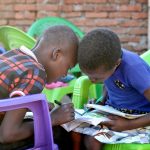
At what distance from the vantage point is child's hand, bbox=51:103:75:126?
180 cm

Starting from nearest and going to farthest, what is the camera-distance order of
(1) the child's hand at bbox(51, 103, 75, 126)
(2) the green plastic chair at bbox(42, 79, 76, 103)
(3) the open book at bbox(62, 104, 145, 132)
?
1. (1) the child's hand at bbox(51, 103, 75, 126)
2. (3) the open book at bbox(62, 104, 145, 132)
3. (2) the green plastic chair at bbox(42, 79, 76, 103)

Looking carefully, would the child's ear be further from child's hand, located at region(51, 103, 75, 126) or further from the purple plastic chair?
the purple plastic chair

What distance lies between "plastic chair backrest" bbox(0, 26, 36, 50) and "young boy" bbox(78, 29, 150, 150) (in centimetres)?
113

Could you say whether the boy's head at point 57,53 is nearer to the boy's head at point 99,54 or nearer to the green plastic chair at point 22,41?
the boy's head at point 99,54

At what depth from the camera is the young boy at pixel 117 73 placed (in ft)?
6.06

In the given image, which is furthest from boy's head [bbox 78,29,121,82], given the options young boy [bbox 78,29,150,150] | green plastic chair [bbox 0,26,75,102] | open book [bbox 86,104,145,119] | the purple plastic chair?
green plastic chair [bbox 0,26,75,102]

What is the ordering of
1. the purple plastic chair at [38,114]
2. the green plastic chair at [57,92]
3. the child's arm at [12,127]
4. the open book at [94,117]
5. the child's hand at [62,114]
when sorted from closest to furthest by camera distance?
the purple plastic chair at [38,114], the child's arm at [12,127], the child's hand at [62,114], the open book at [94,117], the green plastic chair at [57,92]

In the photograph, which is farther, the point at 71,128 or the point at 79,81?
the point at 79,81

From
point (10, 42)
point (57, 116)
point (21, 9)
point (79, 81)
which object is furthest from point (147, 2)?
point (57, 116)

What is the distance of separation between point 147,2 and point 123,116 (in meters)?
2.81

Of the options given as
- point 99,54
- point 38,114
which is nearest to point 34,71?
point 38,114

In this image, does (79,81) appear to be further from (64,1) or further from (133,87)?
(64,1)

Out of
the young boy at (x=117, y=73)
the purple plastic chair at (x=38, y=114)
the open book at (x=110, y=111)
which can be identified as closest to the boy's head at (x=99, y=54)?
the young boy at (x=117, y=73)

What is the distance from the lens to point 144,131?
6.61 ft
